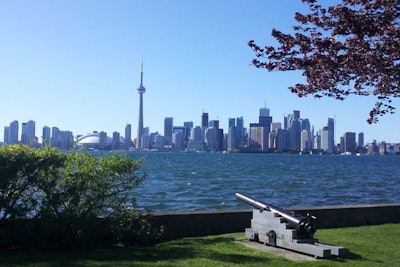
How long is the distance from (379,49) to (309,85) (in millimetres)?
1509

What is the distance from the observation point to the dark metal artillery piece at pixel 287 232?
8.99m

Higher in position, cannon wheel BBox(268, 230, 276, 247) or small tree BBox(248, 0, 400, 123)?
small tree BBox(248, 0, 400, 123)

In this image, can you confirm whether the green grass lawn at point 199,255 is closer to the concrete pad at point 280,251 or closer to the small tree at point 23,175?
the concrete pad at point 280,251

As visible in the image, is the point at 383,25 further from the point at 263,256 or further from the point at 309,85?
the point at 263,256

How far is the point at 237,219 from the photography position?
1216 cm

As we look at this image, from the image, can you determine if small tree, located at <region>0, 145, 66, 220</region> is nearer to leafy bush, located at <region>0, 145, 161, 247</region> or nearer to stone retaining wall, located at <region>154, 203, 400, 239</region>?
leafy bush, located at <region>0, 145, 161, 247</region>

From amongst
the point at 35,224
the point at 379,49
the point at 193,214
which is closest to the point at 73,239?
the point at 35,224

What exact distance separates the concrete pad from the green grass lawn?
202mm

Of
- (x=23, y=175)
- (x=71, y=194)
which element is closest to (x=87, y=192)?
(x=71, y=194)

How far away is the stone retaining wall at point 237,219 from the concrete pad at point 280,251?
1.40 m

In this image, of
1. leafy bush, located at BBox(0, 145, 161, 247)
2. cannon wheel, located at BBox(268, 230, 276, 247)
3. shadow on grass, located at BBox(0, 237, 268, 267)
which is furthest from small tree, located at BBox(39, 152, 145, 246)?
cannon wheel, located at BBox(268, 230, 276, 247)

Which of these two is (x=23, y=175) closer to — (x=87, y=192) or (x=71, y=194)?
(x=71, y=194)

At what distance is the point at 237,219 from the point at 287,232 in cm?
279

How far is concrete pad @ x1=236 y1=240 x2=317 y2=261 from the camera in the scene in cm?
887
